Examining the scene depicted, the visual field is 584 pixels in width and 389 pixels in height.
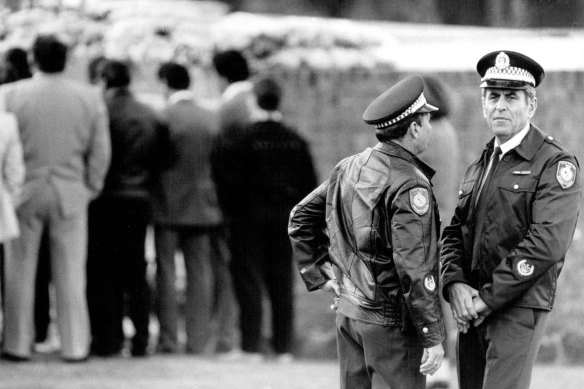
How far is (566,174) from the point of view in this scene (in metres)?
5.59

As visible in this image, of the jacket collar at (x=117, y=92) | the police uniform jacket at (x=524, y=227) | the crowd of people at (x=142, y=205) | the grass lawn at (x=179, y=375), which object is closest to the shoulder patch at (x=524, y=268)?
the police uniform jacket at (x=524, y=227)

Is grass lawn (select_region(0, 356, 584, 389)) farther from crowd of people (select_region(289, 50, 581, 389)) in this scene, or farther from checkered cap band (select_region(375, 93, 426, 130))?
checkered cap band (select_region(375, 93, 426, 130))

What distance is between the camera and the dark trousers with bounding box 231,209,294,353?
985 cm

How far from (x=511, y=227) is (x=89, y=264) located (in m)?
4.81

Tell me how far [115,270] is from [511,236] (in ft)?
15.3

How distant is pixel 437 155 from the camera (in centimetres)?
840

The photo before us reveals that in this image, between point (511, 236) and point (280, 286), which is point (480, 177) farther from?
point (280, 286)

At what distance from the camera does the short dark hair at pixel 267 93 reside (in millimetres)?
9672

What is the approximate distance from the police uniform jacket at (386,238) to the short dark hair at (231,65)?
458cm

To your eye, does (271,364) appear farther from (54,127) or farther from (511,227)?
(511,227)

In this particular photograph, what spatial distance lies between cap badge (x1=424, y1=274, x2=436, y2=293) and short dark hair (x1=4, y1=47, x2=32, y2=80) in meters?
5.45

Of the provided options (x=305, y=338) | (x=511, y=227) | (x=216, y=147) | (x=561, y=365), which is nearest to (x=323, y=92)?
(x=216, y=147)

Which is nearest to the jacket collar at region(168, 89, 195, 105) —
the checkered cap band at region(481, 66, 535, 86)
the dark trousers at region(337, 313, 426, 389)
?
the checkered cap band at region(481, 66, 535, 86)

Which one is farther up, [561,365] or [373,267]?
[373,267]
